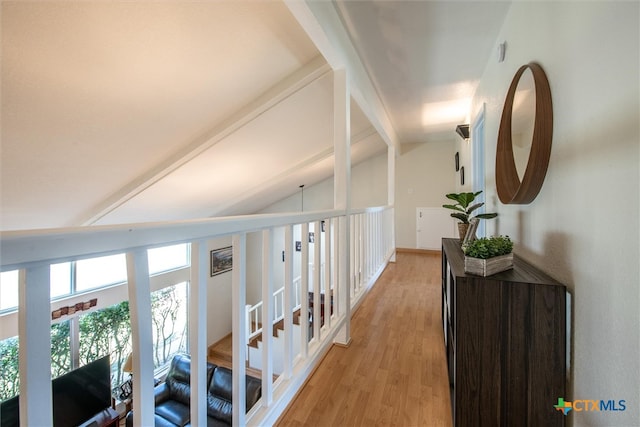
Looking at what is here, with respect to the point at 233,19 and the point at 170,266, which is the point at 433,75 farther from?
the point at 170,266

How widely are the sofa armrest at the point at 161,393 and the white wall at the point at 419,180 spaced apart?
4.66 meters

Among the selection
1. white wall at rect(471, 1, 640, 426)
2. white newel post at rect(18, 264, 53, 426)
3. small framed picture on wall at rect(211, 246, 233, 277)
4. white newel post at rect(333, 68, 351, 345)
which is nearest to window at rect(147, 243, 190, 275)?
small framed picture on wall at rect(211, 246, 233, 277)

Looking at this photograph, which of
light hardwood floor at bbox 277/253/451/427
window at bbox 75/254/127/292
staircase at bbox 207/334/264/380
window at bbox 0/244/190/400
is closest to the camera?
light hardwood floor at bbox 277/253/451/427

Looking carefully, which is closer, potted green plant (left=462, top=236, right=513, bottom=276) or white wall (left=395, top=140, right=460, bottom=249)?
potted green plant (left=462, top=236, right=513, bottom=276)

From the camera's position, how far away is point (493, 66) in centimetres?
213

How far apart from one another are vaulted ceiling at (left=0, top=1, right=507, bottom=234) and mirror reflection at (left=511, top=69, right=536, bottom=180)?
77 centimetres

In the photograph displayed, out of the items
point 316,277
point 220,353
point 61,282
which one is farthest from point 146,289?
point 220,353

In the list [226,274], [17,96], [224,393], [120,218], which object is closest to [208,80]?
[17,96]

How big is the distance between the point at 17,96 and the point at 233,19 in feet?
4.34

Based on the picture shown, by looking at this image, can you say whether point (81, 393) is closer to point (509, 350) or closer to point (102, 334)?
point (102, 334)

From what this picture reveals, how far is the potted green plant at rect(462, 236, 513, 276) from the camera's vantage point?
1.04m

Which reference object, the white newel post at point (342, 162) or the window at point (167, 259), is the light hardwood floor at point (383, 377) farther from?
the window at point (167, 259)

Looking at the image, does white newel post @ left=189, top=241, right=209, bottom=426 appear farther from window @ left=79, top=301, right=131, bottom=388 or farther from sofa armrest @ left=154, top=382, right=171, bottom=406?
sofa armrest @ left=154, top=382, right=171, bottom=406

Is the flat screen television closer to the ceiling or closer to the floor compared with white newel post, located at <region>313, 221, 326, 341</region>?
closer to the floor
